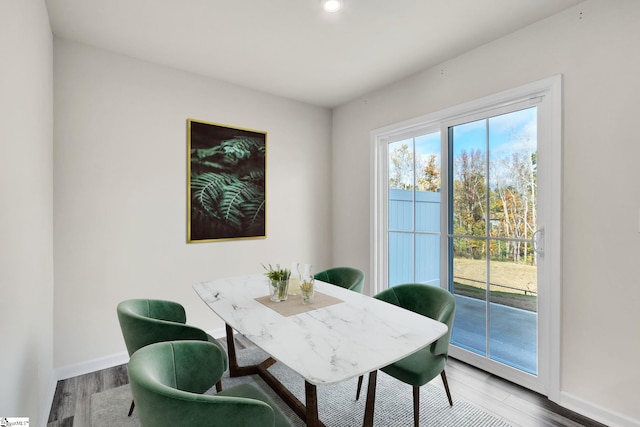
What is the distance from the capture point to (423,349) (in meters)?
1.90

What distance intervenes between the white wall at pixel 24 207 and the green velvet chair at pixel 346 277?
1911 mm

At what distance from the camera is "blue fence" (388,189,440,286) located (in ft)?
9.43

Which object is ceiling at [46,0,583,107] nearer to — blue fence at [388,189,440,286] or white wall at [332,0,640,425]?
white wall at [332,0,640,425]

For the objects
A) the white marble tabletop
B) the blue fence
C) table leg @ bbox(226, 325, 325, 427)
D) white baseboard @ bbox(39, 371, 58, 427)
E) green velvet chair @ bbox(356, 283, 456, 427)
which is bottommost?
white baseboard @ bbox(39, 371, 58, 427)

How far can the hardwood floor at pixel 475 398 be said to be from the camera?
1896 mm

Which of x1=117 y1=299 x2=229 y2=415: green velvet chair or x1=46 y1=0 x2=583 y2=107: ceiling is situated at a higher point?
x1=46 y1=0 x2=583 y2=107: ceiling

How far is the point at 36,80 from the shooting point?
1756 millimetres

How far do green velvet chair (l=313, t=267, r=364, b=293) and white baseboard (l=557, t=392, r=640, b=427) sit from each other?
149 cm

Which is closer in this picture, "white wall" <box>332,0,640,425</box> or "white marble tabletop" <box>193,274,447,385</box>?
"white marble tabletop" <box>193,274,447,385</box>

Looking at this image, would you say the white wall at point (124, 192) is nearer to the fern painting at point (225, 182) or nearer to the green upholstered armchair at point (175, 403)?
the fern painting at point (225, 182)

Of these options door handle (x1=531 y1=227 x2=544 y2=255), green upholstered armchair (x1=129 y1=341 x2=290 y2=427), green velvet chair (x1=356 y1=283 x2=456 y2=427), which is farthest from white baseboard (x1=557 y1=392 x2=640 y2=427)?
green upholstered armchair (x1=129 y1=341 x2=290 y2=427)

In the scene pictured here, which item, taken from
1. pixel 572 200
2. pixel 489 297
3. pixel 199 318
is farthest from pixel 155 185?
pixel 572 200

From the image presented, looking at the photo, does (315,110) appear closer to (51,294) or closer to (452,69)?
(452,69)

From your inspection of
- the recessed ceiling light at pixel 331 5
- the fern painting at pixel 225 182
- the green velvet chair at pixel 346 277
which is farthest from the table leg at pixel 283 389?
the recessed ceiling light at pixel 331 5
